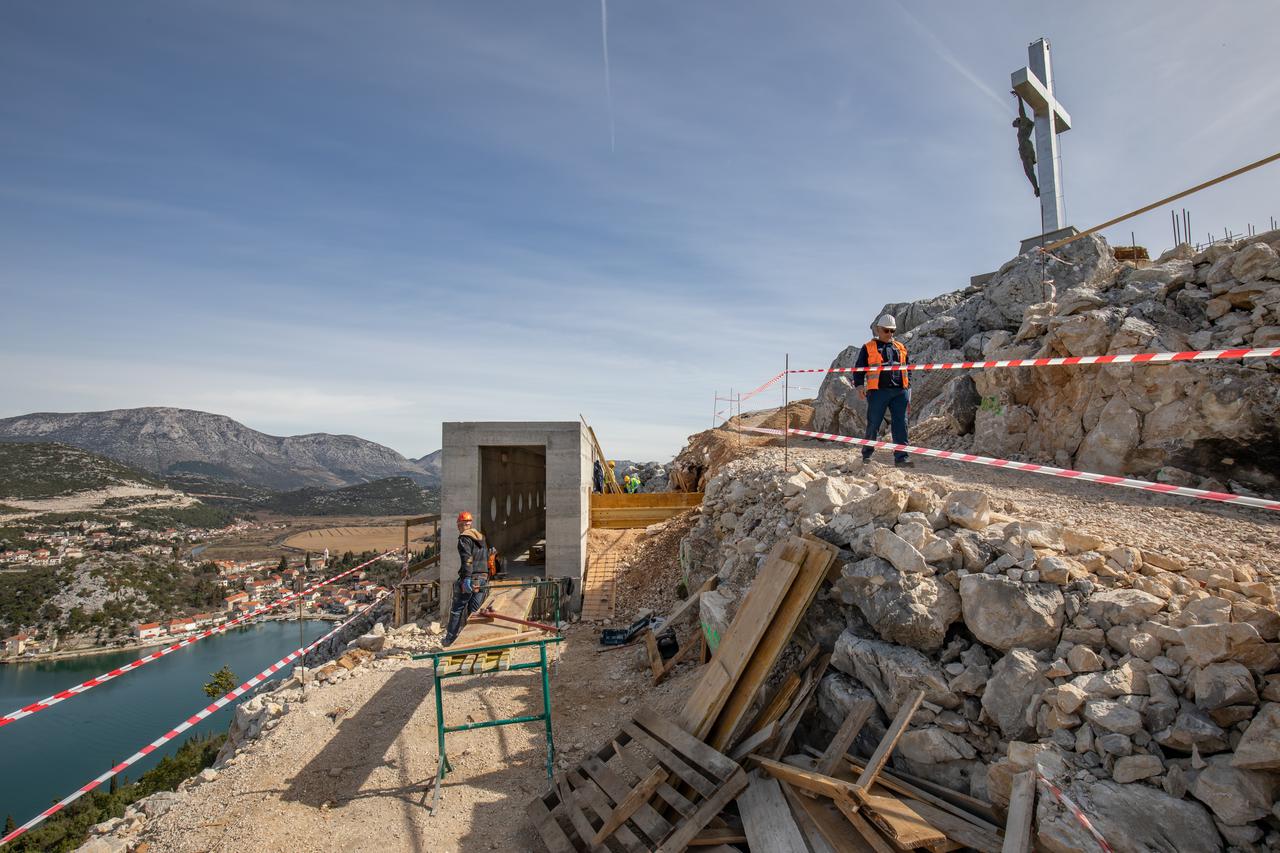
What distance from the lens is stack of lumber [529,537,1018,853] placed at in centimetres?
385

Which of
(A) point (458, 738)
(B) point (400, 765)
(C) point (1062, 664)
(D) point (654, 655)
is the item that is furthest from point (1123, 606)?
(B) point (400, 765)

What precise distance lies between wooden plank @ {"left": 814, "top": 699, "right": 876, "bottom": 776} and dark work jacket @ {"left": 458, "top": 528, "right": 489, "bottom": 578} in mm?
4936

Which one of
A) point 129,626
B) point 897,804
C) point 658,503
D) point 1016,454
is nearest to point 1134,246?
point 1016,454

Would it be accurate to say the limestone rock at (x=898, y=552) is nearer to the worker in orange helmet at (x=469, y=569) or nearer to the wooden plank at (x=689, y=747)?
the wooden plank at (x=689, y=747)

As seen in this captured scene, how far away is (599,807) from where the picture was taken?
197 inches

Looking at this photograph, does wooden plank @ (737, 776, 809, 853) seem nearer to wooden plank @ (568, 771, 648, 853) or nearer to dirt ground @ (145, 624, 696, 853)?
wooden plank @ (568, 771, 648, 853)

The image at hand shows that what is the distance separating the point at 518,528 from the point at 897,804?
1410 centimetres

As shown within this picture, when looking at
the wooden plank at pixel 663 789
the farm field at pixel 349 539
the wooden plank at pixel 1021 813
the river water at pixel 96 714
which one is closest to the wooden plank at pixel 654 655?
the wooden plank at pixel 663 789

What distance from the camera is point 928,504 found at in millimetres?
5758

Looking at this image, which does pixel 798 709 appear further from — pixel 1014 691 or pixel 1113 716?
pixel 1113 716

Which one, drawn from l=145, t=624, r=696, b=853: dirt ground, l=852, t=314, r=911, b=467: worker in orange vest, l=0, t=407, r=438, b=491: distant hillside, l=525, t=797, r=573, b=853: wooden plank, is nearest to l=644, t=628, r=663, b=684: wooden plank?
l=145, t=624, r=696, b=853: dirt ground

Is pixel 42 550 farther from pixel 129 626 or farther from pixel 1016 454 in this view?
pixel 1016 454

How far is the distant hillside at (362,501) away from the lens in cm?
12200

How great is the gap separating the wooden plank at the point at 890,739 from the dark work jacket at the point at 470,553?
17.4 feet
